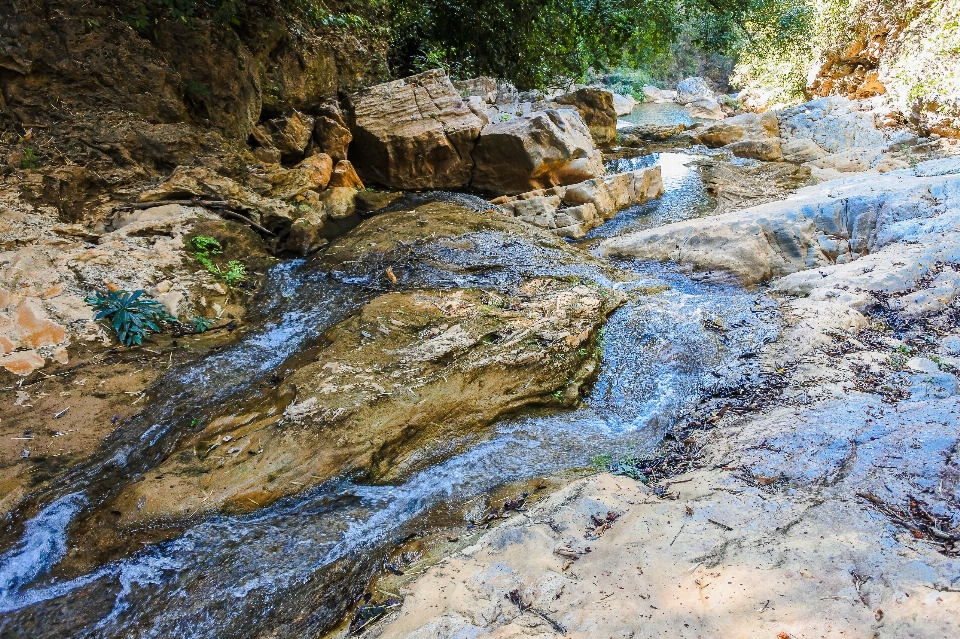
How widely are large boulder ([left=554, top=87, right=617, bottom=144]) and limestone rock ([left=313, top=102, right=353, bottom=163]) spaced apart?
766cm

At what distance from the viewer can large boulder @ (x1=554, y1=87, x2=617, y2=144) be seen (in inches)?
563

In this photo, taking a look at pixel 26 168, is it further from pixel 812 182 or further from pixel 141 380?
pixel 812 182

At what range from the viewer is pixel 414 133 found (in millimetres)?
9141

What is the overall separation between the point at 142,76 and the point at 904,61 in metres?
16.7

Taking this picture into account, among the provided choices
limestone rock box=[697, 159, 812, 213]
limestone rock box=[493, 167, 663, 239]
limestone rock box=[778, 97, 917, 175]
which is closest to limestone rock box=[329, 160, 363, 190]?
limestone rock box=[493, 167, 663, 239]

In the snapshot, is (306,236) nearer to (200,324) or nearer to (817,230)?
(200,324)

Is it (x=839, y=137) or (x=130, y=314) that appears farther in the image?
(x=839, y=137)

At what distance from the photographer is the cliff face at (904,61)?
10695 mm

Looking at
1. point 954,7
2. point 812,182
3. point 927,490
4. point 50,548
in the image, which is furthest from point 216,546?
point 954,7

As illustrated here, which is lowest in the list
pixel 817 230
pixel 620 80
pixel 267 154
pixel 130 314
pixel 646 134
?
pixel 817 230

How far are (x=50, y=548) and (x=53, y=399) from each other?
1.47 m

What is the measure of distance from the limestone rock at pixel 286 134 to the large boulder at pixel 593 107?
836 cm

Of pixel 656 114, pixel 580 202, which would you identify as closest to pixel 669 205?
pixel 580 202

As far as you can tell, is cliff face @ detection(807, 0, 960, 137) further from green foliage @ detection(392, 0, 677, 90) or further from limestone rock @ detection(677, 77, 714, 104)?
limestone rock @ detection(677, 77, 714, 104)
